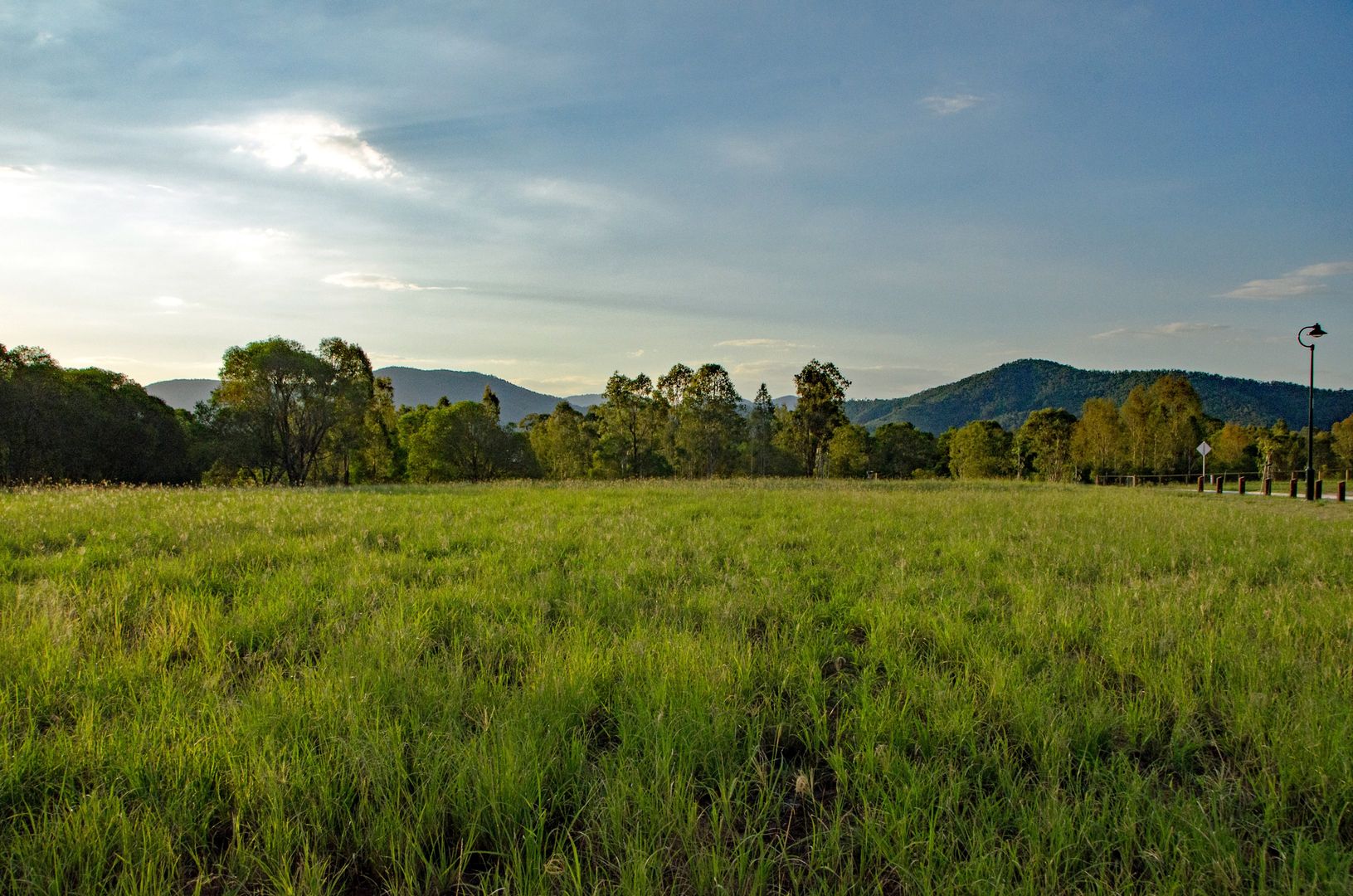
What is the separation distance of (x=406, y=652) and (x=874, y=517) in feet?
32.7

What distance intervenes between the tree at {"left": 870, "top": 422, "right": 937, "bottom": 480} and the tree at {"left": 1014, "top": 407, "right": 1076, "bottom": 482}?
771 inches

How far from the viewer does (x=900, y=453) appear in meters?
112

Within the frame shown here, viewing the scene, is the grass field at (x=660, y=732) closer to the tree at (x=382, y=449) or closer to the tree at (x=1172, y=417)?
the tree at (x=382, y=449)

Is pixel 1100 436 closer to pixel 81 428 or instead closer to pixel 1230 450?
pixel 1230 450

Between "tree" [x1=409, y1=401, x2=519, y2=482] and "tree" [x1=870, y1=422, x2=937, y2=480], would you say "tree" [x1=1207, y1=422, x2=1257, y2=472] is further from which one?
"tree" [x1=409, y1=401, x2=519, y2=482]

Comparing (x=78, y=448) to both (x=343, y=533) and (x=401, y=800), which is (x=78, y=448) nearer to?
(x=343, y=533)

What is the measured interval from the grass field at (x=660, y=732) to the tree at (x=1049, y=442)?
3471 inches

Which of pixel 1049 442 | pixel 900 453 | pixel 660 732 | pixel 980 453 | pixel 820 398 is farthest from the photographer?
pixel 900 453

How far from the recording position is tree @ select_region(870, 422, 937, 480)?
11081 cm

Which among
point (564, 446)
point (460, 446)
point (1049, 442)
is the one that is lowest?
point (460, 446)

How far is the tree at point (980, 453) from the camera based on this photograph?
94.4 m

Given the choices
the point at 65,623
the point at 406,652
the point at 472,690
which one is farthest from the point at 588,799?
the point at 65,623

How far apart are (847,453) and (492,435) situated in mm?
55095

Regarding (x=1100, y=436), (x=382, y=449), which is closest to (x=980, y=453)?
(x=1100, y=436)
